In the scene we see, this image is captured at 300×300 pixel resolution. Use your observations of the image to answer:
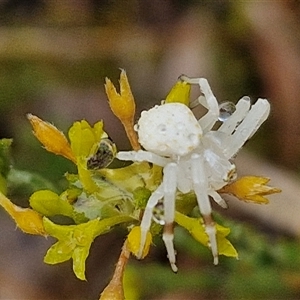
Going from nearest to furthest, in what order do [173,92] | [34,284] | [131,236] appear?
[131,236]
[173,92]
[34,284]

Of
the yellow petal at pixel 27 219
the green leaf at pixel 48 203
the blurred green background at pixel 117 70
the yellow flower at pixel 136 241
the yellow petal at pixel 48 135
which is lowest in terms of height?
the blurred green background at pixel 117 70

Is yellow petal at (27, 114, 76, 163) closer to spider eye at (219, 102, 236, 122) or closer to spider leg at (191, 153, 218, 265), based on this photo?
spider leg at (191, 153, 218, 265)

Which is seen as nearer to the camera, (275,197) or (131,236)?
(131,236)

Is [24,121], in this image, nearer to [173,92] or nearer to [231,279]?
[231,279]

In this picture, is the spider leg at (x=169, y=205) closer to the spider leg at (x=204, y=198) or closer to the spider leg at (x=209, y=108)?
the spider leg at (x=204, y=198)

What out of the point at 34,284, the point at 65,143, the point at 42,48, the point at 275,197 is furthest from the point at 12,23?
the point at 65,143

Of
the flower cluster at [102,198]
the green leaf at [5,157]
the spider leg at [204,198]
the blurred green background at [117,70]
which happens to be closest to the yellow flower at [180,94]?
the flower cluster at [102,198]

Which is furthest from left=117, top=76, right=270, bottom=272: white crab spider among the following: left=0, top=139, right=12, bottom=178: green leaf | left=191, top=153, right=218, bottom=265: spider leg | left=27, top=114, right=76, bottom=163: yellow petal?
left=0, top=139, right=12, bottom=178: green leaf
